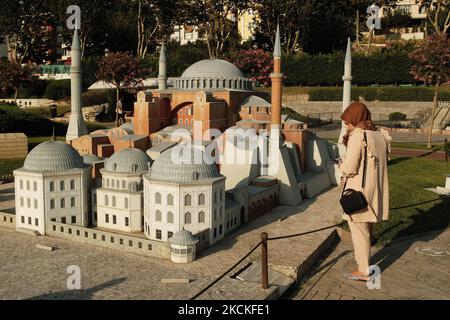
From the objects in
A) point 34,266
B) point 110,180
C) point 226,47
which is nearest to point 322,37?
point 226,47

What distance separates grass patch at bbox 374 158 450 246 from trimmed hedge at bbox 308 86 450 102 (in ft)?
93.1

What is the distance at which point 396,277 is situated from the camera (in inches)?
744

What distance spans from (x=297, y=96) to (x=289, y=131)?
4124 centimetres

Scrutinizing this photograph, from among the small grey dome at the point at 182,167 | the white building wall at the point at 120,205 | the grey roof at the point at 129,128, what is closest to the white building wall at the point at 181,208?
the small grey dome at the point at 182,167

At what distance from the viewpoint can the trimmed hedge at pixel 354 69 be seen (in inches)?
2990

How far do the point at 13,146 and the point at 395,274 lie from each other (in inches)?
1452

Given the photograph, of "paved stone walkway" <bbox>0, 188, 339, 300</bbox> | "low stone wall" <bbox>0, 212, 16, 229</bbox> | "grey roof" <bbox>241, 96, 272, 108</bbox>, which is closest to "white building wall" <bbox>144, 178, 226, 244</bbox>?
"paved stone walkway" <bbox>0, 188, 339, 300</bbox>

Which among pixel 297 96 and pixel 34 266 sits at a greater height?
pixel 297 96

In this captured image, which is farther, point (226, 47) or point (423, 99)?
point (226, 47)

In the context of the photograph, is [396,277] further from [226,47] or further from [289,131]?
[226,47]

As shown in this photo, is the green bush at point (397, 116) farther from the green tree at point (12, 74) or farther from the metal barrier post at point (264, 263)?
the metal barrier post at point (264, 263)

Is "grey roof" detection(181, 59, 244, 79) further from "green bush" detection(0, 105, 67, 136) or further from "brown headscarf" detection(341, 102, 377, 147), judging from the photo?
"brown headscarf" detection(341, 102, 377, 147)

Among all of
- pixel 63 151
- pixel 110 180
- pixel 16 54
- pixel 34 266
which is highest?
pixel 16 54

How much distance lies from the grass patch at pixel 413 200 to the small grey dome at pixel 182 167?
9178mm
